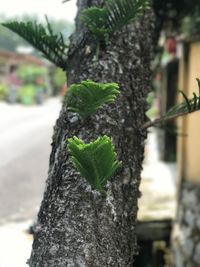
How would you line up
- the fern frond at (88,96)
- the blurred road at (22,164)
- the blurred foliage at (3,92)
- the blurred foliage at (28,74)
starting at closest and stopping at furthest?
the fern frond at (88,96) < the blurred road at (22,164) < the blurred foliage at (3,92) < the blurred foliage at (28,74)

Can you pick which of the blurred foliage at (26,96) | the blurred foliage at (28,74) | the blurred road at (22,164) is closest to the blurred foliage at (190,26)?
the blurred road at (22,164)

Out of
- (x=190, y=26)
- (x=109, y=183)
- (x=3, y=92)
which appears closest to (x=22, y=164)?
(x=190, y=26)

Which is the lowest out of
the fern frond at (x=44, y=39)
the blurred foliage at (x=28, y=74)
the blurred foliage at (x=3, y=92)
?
the fern frond at (x=44, y=39)

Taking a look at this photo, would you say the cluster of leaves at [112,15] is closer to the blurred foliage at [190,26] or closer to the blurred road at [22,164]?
the blurred foliage at [190,26]

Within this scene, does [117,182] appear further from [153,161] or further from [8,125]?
[8,125]

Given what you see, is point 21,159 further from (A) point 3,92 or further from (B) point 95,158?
(A) point 3,92

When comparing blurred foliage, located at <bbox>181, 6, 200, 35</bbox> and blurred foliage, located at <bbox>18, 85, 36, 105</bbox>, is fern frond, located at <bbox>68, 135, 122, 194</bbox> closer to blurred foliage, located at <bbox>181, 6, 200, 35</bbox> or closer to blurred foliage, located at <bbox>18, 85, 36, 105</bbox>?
blurred foliage, located at <bbox>181, 6, 200, 35</bbox>

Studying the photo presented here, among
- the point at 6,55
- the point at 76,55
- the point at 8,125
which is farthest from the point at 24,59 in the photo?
the point at 76,55
